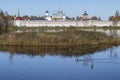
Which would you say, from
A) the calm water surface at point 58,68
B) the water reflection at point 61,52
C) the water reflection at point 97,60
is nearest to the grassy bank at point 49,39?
the water reflection at point 61,52

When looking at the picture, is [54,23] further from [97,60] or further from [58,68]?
[58,68]

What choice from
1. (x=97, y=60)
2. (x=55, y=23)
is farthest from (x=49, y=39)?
(x=55, y=23)

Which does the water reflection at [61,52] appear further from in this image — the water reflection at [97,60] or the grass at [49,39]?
the grass at [49,39]

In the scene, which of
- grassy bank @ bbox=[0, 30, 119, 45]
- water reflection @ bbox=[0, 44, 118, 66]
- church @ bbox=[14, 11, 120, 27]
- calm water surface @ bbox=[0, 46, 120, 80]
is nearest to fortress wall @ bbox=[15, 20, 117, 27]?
church @ bbox=[14, 11, 120, 27]

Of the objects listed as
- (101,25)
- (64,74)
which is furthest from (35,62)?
(101,25)

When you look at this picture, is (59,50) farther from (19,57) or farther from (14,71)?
(14,71)

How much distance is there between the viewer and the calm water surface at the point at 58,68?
18.5 metres

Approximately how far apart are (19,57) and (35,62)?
3.40 meters

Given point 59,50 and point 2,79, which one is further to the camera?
point 59,50

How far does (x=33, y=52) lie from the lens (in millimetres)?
31375

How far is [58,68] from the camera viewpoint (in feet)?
71.1

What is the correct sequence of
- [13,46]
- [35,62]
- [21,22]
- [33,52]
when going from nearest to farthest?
[35,62] → [33,52] → [13,46] → [21,22]

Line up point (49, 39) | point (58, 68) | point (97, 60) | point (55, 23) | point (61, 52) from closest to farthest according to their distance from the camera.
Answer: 1. point (58, 68)
2. point (97, 60)
3. point (61, 52)
4. point (49, 39)
5. point (55, 23)

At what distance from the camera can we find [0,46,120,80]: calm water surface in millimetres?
18547
